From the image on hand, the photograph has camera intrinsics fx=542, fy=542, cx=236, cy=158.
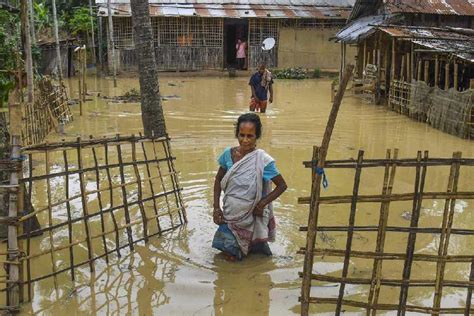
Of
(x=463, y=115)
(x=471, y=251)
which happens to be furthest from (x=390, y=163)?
(x=463, y=115)

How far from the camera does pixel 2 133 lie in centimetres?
473

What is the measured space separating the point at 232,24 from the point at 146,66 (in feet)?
54.5

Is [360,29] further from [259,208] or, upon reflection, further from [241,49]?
[259,208]

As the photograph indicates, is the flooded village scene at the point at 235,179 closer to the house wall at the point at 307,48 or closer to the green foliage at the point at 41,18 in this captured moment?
the green foliage at the point at 41,18

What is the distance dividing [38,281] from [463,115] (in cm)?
846

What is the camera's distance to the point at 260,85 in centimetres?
1195

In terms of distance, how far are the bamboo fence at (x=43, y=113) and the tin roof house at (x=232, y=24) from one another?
10922 millimetres

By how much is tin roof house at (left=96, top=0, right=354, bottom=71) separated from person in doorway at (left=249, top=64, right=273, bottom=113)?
10.6 meters

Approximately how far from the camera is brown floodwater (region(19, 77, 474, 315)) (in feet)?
12.5

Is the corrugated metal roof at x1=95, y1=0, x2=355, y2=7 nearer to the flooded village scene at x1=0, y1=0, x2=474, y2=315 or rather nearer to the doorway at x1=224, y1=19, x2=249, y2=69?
the flooded village scene at x1=0, y1=0, x2=474, y2=315

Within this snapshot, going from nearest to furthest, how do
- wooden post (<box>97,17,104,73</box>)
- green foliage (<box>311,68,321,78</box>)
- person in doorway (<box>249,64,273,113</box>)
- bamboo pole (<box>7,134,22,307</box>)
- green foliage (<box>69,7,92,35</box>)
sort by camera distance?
bamboo pole (<box>7,134,22,307</box>) < person in doorway (<box>249,64,273,113</box>) < wooden post (<box>97,17,104,73</box>) < green foliage (<box>69,7,92,35</box>) < green foliage (<box>311,68,321,78</box>)

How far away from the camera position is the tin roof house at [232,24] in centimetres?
2194

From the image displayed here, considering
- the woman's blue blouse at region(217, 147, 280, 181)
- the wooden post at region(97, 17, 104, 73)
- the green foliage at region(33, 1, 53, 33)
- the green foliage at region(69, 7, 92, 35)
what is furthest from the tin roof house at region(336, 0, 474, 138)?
the green foliage at region(33, 1, 53, 33)

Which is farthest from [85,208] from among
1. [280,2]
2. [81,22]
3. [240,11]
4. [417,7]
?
[280,2]
